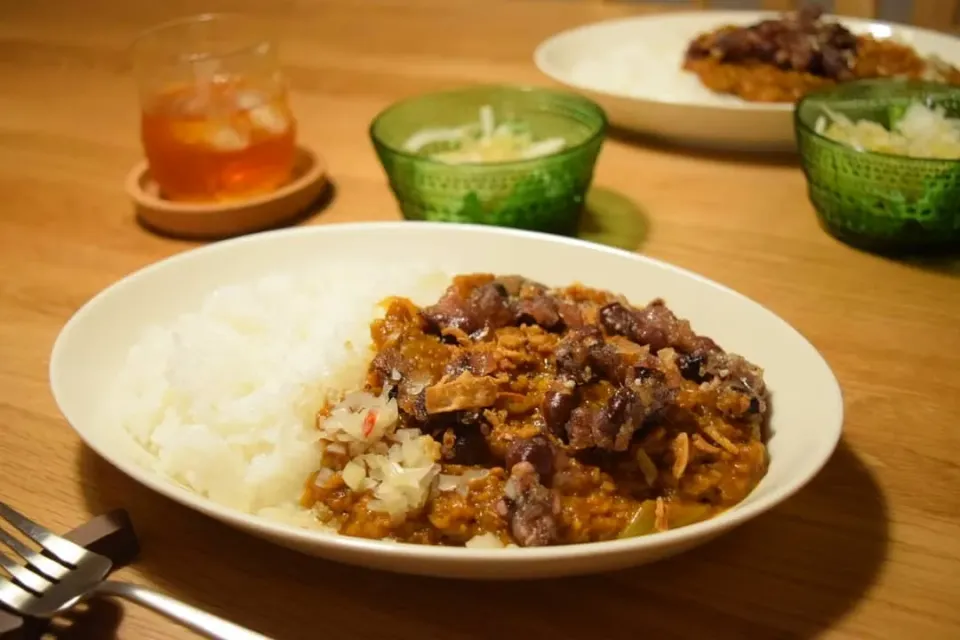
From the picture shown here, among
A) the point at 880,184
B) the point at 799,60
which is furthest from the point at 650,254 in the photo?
the point at 799,60

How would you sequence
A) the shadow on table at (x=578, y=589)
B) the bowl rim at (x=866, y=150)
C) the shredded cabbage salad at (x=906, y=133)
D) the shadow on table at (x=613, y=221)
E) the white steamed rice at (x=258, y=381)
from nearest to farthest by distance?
the shadow on table at (x=578, y=589)
the white steamed rice at (x=258, y=381)
the bowl rim at (x=866, y=150)
the shredded cabbage salad at (x=906, y=133)
the shadow on table at (x=613, y=221)

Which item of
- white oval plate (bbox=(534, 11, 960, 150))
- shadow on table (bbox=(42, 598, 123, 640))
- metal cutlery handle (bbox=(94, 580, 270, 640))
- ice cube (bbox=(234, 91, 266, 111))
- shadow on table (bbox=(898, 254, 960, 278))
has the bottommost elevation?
shadow on table (bbox=(898, 254, 960, 278))

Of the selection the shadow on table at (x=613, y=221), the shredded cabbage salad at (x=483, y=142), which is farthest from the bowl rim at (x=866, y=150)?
the shredded cabbage salad at (x=483, y=142)

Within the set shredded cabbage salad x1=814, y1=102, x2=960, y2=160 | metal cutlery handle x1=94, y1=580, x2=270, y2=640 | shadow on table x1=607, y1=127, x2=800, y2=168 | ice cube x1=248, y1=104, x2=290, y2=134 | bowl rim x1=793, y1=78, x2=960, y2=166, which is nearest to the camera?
metal cutlery handle x1=94, y1=580, x2=270, y2=640

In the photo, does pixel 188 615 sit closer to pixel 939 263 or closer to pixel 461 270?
pixel 461 270

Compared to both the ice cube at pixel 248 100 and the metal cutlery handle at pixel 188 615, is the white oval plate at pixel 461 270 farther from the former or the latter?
the ice cube at pixel 248 100

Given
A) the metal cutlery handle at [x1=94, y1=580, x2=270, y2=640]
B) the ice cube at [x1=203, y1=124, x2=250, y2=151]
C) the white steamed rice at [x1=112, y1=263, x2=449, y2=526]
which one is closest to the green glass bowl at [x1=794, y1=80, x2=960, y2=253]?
the white steamed rice at [x1=112, y1=263, x2=449, y2=526]

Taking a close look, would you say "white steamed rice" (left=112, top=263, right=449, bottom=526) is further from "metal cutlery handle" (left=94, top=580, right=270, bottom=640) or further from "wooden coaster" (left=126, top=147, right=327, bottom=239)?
"wooden coaster" (left=126, top=147, right=327, bottom=239)
